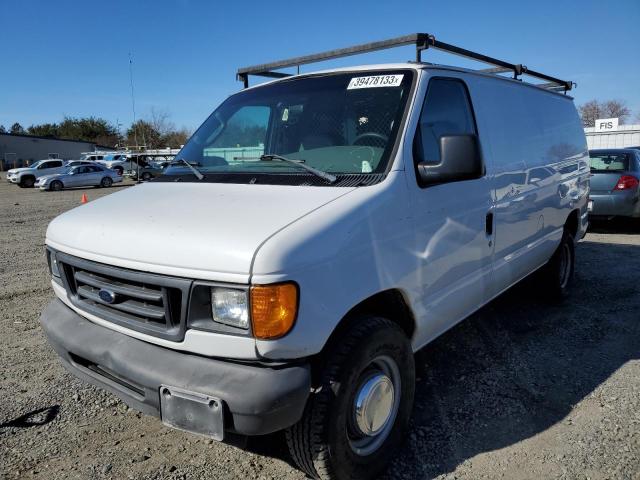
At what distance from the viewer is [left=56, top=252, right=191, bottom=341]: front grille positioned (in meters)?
2.14

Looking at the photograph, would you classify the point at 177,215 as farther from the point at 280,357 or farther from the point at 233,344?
the point at 280,357

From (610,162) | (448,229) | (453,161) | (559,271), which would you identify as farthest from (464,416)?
(610,162)

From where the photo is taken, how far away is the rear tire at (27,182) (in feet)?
99.5

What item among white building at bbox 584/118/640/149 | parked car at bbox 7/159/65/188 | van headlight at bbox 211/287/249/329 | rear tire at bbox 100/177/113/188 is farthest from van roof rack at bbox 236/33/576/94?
parked car at bbox 7/159/65/188

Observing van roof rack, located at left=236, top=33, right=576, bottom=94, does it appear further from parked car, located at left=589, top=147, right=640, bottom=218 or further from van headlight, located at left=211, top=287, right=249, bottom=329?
parked car, located at left=589, top=147, right=640, bottom=218

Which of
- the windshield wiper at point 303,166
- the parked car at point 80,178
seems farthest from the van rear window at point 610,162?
the parked car at point 80,178

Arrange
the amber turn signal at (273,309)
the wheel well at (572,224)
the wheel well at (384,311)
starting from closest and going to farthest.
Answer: the amber turn signal at (273,309), the wheel well at (384,311), the wheel well at (572,224)

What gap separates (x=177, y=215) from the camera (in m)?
2.42

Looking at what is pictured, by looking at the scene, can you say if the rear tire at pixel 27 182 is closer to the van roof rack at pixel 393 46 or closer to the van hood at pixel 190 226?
the van roof rack at pixel 393 46

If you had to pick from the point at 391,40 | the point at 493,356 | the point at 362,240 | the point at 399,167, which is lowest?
the point at 493,356

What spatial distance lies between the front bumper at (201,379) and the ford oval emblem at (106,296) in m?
0.17

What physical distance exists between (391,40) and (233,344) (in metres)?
2.40

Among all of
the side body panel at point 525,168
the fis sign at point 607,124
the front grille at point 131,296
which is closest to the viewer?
the front grille at point 131,296

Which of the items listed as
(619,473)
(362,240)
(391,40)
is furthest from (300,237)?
(619,473)
